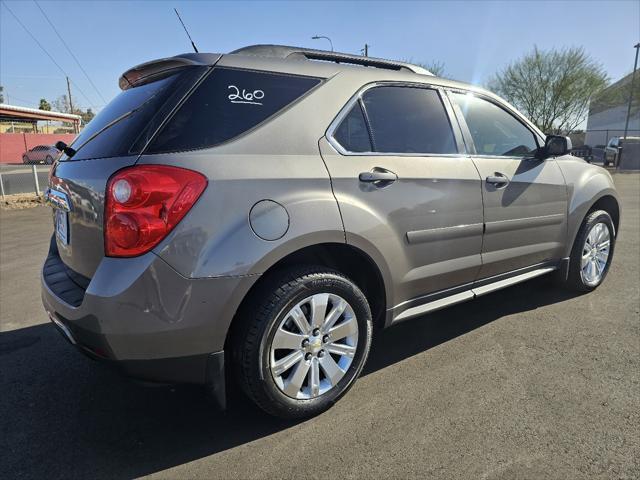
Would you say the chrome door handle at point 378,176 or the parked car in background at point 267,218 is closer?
the parked car in background at point 267,218

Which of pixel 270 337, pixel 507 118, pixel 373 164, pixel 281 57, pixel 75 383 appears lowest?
pixel 75 383

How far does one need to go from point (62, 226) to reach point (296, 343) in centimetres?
142

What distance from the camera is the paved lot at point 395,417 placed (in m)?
2.11

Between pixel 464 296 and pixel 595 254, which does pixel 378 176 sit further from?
pixel 595 254

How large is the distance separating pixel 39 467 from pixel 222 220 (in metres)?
1.43

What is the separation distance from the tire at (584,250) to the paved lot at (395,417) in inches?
24.2

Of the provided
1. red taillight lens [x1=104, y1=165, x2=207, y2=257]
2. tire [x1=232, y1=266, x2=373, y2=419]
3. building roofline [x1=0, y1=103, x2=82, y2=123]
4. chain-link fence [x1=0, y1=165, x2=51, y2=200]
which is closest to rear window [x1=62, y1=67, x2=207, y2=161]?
red taillight lens [x1=104, y1=165, x2=207, y2=257]

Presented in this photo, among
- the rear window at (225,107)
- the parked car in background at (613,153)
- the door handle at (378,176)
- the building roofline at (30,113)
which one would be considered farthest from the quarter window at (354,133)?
the building roofline at (30,113)

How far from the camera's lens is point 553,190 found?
372cm

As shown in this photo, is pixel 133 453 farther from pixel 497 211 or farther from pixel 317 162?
pixel 497 211

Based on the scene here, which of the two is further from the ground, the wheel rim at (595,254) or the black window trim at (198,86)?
the black window trim at (198,86)

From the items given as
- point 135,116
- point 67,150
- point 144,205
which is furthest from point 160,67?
point 144,205

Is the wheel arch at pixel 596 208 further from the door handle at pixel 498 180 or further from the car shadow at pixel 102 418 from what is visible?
the car shadow at pixel 102 418

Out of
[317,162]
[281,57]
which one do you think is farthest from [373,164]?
[281,57]
